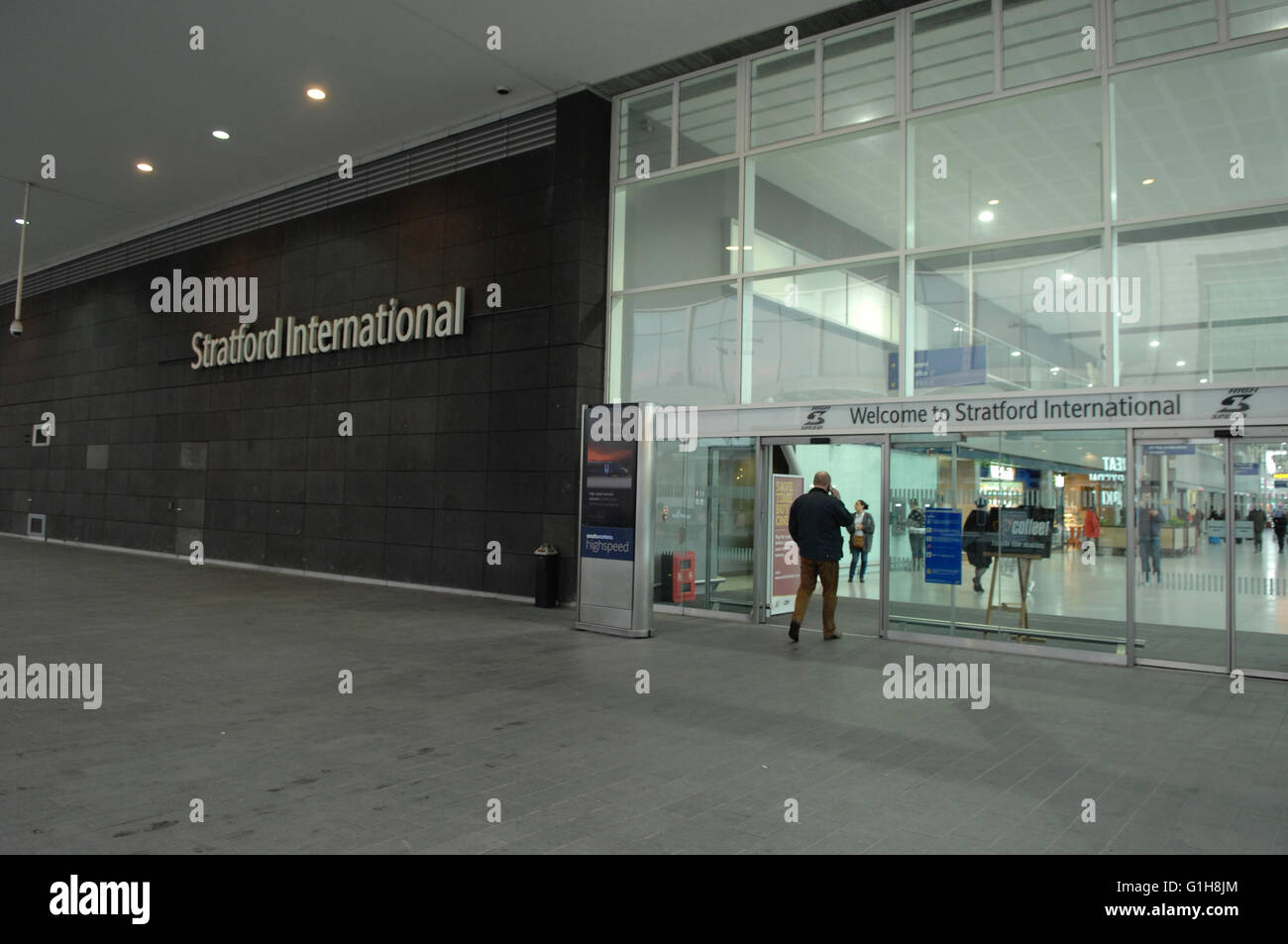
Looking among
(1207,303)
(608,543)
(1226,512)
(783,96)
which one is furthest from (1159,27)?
(608,543)

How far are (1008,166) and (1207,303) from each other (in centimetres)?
245

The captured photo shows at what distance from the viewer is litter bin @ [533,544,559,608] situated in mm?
10898

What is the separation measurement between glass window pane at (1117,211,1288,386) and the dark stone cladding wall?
642 centimetres

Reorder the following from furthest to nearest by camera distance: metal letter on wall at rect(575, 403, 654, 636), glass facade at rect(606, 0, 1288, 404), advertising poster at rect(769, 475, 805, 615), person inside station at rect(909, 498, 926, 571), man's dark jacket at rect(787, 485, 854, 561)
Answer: advertising poster at rect(769, 475, 805, 615)
person inside station at rect(909, 498, 926, 571)
metal letter on wall at rect(575, 403, 654, 636)
man's dark jacket at rect(787, 485, 854, 561)
glass facade at rect(606, 0, 1288, 404)

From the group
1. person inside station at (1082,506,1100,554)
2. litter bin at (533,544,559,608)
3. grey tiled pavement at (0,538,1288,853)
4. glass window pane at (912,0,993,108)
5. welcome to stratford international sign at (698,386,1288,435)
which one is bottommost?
grey tiled pavement at (0,538,1288,853)

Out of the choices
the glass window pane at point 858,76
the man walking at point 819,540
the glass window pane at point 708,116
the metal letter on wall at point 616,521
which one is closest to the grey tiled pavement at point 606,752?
the man walking at point 819,540

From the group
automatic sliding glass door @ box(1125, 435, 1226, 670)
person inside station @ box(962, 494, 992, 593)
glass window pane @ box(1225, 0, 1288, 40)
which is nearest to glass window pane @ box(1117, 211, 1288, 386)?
→ automatic sliding glass door @ box(1125, 435, 1226, 670)

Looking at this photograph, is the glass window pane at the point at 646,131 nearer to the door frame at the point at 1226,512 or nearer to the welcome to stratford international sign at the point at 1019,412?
the welcome to stratford international sign at the point at 1019,412

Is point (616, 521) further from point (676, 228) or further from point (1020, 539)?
point (676, 228)

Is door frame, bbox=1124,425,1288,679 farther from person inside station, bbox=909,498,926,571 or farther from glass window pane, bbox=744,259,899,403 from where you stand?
glass window pane, bbox=744,259,899,403

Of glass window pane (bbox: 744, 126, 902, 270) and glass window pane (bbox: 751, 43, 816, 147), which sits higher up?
glass window pane (bbox: 751, 43, 816, 147)

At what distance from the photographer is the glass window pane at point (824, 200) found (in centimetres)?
956

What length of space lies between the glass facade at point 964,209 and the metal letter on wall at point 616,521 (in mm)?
1927
